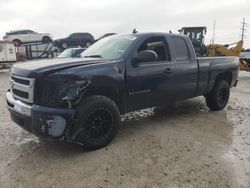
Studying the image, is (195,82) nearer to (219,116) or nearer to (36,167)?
(219,116)

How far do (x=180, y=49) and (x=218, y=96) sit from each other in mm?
1902

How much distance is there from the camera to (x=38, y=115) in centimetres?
418

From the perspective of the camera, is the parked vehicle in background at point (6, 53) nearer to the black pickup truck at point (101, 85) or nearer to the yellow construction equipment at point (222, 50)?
the yellow construction equipment at point (222, 50)

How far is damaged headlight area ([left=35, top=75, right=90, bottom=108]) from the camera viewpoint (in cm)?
419

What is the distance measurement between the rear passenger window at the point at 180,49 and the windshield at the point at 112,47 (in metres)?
1.09

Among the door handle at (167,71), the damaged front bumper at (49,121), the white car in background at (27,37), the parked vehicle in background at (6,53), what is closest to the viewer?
the damaged front bumper at (49,121)

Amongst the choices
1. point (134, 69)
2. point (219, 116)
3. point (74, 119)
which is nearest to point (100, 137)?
point (74, 119)

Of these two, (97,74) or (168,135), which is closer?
(97,74)

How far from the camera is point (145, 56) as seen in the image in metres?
5.16

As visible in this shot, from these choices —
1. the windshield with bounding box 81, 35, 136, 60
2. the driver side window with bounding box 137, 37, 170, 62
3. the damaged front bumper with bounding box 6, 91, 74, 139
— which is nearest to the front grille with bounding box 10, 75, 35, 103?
the damaged front bumper with bounding box 6, 91, 74, 139

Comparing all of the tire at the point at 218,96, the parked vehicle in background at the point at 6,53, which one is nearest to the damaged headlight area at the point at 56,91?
the tire at the point at 218,96

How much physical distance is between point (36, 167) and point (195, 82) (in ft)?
12.6

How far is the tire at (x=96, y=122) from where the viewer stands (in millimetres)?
4340

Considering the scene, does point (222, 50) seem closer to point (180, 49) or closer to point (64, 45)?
point (64, 45)
